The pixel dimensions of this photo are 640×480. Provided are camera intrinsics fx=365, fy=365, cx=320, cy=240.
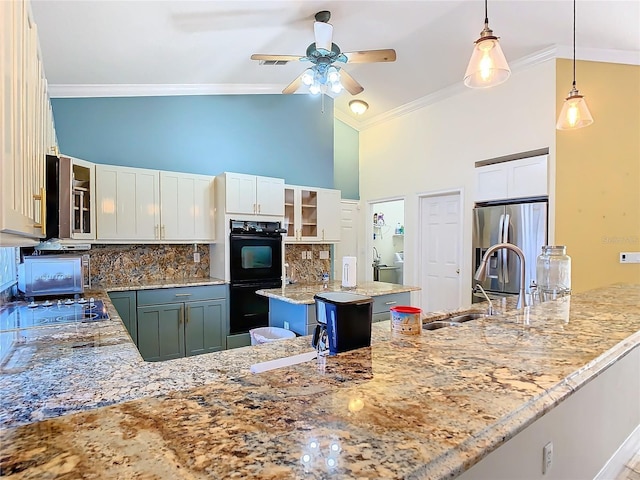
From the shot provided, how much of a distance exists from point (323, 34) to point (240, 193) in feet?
6.36

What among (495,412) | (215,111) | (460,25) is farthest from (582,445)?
(215,111)

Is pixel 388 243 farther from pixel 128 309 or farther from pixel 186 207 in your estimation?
pixel 128 309

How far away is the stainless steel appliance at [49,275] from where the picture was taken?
2715 millimetres

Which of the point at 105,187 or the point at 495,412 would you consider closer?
the point at 495,412

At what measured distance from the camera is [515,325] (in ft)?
5.11

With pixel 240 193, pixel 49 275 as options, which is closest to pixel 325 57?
pixel 240 193

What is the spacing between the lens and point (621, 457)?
185cm

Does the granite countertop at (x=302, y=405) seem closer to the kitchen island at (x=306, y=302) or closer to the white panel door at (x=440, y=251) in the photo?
the kitchen island at (x=306, y=302)

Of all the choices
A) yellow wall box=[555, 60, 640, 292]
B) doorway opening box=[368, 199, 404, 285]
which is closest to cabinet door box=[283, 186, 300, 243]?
doorway opening box=[368, 199, 404, 285]

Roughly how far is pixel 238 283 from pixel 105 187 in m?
1.66

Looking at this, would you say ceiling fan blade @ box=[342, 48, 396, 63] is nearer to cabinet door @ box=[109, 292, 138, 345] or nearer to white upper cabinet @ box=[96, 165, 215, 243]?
white upper cabinet @ box=[96, 165, 215, 243]

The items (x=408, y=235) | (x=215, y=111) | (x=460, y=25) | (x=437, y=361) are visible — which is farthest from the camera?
(x=408, y=235)

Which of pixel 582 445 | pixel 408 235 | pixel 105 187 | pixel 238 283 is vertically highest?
pixel 105 187

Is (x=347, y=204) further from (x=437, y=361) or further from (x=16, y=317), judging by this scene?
(x=437, y=361)
